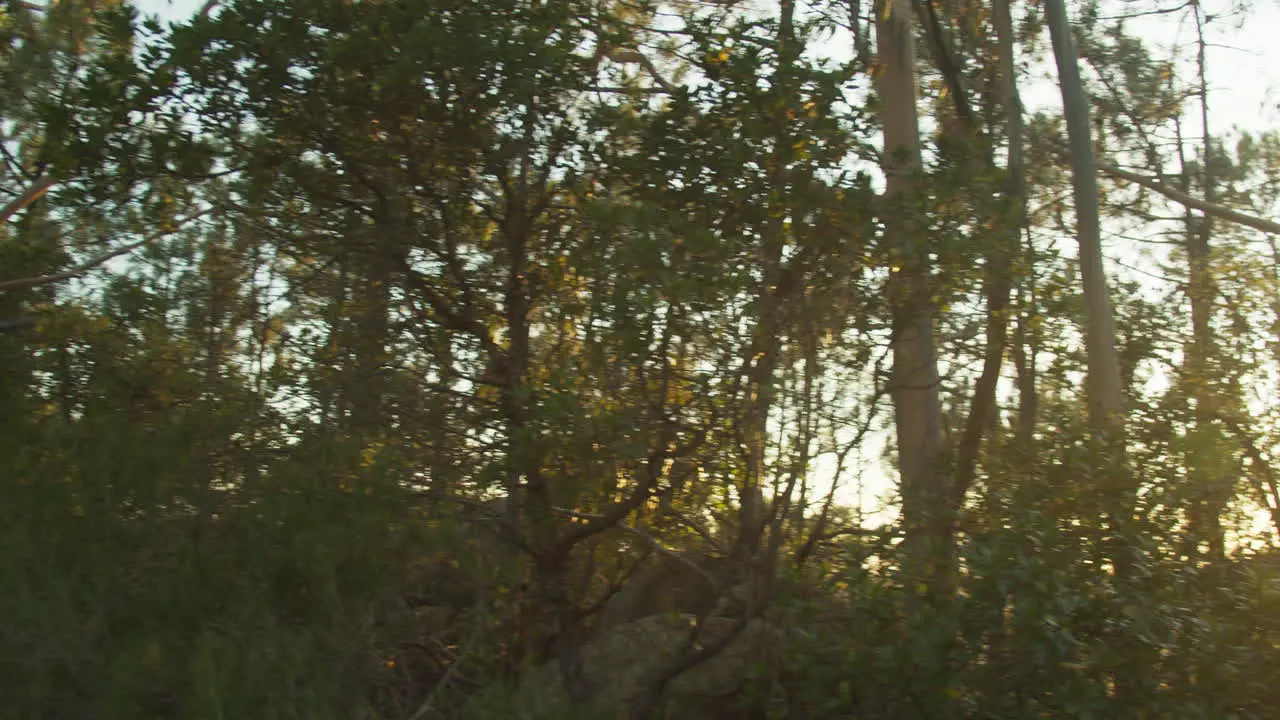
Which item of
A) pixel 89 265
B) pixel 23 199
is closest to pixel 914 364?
pixel 89 265

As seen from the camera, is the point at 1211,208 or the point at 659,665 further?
the point at 1211,208

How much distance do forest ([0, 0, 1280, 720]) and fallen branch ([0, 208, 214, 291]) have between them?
18cm

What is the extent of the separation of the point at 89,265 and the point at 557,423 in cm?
456

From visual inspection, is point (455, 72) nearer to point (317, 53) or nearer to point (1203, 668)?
point (317, 53)

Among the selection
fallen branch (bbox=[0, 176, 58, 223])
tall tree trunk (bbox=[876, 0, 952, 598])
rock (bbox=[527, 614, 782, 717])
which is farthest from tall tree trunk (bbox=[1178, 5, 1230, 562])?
fallen branch (bbox=[0, 176, 58, 223])

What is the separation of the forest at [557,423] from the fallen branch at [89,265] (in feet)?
0.58

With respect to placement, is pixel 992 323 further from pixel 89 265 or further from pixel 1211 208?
pixel 1211 208

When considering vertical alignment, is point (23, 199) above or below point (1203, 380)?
above

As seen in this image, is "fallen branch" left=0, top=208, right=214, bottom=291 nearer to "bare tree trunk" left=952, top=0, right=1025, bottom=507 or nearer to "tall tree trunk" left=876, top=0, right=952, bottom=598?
"tall tree trunk" left=876, top=0, right=952, bottom=598

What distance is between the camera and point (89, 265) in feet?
25.5

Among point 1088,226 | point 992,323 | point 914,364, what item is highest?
point 1088,226

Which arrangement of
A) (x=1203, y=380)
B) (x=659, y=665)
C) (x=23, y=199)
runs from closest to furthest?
1. (x=659, y=665)
2. (x=1203, y=380)
3. (x=23, y=199)

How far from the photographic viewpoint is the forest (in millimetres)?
4793

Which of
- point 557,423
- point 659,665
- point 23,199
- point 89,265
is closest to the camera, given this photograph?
point 557,423
